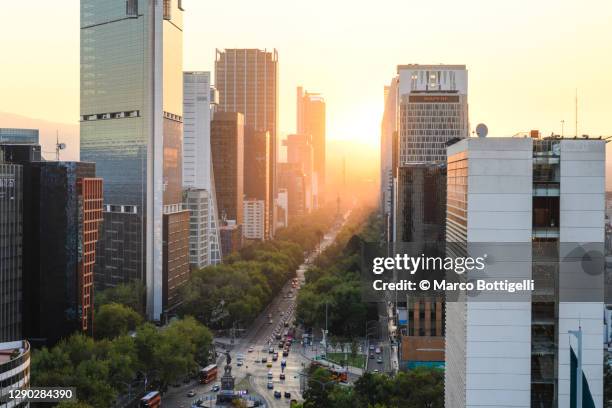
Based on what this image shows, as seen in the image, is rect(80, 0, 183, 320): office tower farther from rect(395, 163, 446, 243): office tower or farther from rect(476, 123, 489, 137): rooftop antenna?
rect(476, 123, 489, 137): rooftop antenna

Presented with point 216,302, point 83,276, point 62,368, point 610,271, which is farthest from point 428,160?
point 62,368

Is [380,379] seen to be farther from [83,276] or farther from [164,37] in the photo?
[164,37]

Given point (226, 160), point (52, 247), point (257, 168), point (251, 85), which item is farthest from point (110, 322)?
point (251, 85)

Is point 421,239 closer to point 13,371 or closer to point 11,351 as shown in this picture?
point 11,351

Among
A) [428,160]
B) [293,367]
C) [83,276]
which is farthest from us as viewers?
[428,160]

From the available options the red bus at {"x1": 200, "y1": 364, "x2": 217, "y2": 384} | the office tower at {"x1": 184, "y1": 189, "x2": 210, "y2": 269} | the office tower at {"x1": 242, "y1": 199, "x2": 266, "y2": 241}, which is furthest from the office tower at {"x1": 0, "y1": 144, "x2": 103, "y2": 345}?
the office tower at {"x1": 242, "y1": 199, "x2": 266, "y2": 241}
